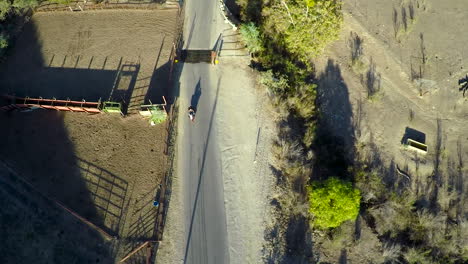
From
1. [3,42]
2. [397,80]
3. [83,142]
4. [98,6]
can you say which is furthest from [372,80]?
[3,42]

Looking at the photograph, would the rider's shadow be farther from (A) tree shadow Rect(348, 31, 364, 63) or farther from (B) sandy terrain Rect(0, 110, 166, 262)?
(A) tree shadow Rect(348, 31, 364, 63)

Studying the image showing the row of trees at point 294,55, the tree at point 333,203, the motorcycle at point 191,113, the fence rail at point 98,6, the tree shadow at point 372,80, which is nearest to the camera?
the tree at point 333,203

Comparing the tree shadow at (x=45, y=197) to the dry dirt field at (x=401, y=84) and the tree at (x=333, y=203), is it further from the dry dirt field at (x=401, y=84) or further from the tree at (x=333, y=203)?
the dry dirt field at (x=401, y=84)

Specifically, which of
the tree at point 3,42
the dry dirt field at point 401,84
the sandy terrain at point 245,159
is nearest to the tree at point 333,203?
the sandy terrain at point 245,159

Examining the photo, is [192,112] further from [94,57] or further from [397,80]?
[397,80]

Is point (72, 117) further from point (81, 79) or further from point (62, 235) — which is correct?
point (62, 235)

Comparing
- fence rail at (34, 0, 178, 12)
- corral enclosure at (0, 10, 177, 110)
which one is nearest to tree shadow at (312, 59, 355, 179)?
corral enclosure at (0, 10, 177, 110)
